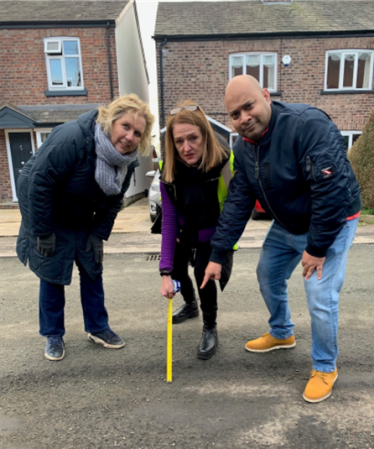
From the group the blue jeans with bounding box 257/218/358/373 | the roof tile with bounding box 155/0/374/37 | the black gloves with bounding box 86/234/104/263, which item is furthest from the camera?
the roof tile with bounding box 155/0/374/37

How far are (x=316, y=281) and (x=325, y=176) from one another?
655mm

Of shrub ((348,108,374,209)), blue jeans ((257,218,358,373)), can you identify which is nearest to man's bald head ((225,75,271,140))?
blue jeans ((257,218,358,373))

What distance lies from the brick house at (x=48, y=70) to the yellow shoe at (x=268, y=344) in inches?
423

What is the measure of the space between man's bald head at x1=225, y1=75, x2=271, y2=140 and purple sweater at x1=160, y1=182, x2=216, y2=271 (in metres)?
0.84

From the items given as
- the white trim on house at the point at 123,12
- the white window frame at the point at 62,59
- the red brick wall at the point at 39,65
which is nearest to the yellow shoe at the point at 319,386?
the red brick wall at the point at 39,65

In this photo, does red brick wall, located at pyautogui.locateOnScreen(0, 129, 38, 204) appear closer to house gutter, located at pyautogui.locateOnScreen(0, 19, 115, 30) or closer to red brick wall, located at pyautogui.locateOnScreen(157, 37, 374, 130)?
house gutter, located at pyautogui.locateOnScreen(0, 19, 115, 30)

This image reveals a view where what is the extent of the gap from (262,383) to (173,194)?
1.42 meters

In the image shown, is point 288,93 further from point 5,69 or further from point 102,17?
point 5,69

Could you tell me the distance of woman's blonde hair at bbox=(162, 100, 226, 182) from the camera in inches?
93.6

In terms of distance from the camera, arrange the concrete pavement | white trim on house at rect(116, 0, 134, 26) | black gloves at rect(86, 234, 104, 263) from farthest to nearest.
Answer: white trim on house at rect(116, 0, 134, 26)
the concrete pavement
black gloves at rect(86, 234, 104, 263)

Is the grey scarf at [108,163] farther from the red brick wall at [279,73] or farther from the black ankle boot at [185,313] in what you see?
the red brick wall at [279,73]

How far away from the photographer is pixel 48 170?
2.42m

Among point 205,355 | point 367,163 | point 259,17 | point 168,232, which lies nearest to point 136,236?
point 168,232

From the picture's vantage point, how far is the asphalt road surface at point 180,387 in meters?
1.98
